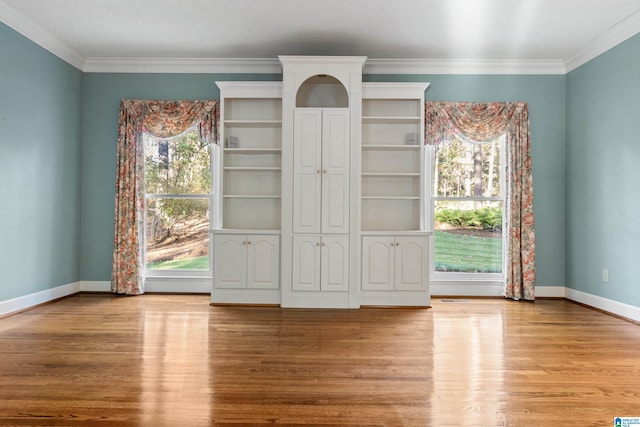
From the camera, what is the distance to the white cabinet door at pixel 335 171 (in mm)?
4891

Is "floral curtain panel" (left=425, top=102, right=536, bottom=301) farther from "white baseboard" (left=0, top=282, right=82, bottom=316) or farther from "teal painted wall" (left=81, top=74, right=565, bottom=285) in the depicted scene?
"white baseboard" (left=0, top=282, right=82, bottom=316)

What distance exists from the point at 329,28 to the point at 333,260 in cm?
243

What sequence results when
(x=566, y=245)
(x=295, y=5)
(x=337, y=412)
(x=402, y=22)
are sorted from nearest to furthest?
(x=337, y=412) < (x=295, y=5) < (x=402, y=22) < (x=566, y=245)

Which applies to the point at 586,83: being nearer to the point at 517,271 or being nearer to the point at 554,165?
the point at 554,165

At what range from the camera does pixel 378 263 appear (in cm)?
494

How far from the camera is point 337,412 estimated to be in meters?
2.24

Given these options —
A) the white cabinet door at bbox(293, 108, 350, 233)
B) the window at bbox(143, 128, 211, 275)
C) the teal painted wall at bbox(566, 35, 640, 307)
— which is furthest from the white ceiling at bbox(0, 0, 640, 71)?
the window at bbox(143, 128, 211, 275)

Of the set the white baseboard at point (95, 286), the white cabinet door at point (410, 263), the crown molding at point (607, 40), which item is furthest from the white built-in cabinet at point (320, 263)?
the crown molding at point (607, 40)

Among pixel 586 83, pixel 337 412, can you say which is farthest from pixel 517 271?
pixel 337 412

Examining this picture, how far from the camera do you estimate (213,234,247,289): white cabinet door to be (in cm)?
499

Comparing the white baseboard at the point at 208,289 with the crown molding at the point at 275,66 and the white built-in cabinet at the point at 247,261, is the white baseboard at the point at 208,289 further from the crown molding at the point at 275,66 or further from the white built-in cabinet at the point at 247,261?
the crown molding at the point at 275,66

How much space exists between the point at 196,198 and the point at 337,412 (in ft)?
13.1

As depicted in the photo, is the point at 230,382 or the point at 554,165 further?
the point at 554,165

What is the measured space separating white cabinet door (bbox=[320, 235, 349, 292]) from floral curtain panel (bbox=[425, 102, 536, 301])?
173 cm
